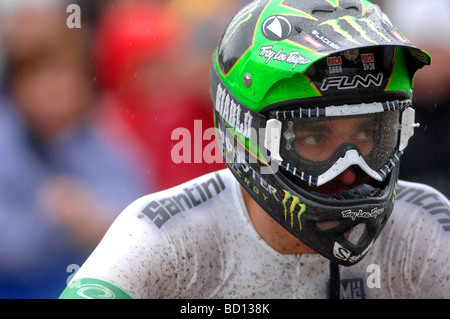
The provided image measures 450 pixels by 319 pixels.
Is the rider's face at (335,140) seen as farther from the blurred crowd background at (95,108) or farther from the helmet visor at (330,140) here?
the blurred crowd background at (95,108)

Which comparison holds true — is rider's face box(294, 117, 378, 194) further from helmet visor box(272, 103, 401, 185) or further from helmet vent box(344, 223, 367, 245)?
helmet vent box(344, 223, 367, 245)

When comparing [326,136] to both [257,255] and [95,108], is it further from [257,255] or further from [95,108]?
[95,108]

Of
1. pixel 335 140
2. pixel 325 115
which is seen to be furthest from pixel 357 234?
pixel 325 115

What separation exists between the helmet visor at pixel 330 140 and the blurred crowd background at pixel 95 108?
1907 mm

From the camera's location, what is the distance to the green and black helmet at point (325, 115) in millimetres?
2891

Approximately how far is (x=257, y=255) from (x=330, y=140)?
2.27ft

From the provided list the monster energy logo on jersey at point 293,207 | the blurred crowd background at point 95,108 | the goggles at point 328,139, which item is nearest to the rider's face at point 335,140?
the goggles at point 328,139

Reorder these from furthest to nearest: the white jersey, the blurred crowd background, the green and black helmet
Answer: the blurred crowd background, the white jersey, the green and black helmet

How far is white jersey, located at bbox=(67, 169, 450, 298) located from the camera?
3.19 m

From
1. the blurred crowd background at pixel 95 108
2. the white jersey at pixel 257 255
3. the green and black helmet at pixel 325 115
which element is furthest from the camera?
the blurred crowd background at pixel 95 108

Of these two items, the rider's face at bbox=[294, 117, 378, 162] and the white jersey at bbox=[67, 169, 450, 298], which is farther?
the white jersey at bbox=[67, 169, 450, 298]

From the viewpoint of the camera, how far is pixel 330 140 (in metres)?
2.97

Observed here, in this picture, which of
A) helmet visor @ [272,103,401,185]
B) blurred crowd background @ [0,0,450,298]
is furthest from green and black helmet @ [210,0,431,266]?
blurred crowd background @ [0,0,450,298]

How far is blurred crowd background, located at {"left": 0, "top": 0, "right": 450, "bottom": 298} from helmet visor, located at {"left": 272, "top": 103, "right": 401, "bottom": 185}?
6.26 ft
